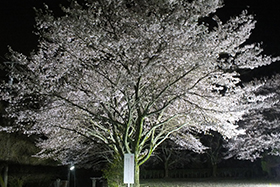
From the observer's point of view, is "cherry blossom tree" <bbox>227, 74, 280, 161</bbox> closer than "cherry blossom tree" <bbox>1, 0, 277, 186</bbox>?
No

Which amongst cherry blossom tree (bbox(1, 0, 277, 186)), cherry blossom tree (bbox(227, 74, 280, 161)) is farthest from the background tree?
cherry blossom tree (bbox(1, 0, 277, 186))

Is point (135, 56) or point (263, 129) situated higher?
point (135, 56)

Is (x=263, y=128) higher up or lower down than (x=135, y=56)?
lower down

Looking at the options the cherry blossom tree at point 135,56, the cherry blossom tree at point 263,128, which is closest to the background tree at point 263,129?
the cherry blossom tree at point 263,128

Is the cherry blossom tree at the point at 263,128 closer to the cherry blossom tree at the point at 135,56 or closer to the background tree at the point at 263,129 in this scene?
the background tree at the point at 263,129

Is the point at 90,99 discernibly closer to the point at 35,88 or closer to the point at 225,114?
the point at 35,88

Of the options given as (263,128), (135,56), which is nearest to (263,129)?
(263,128)

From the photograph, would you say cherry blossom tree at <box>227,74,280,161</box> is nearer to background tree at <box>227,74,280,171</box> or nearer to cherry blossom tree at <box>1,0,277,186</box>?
background tree at <box>227,74,280,171</box>

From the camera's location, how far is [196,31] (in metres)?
6.68

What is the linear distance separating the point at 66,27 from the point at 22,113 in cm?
317

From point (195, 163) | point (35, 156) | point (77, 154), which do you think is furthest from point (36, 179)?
point (195, 163)

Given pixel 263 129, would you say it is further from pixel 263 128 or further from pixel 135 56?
pixel 135 56

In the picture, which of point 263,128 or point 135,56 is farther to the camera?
point 263,128

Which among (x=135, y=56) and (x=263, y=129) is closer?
(x=135, y=56)
